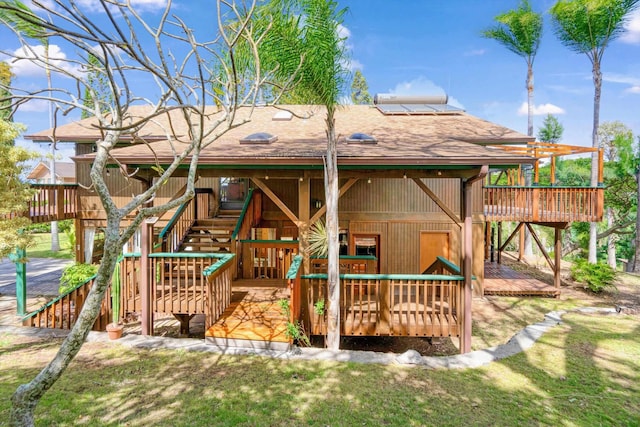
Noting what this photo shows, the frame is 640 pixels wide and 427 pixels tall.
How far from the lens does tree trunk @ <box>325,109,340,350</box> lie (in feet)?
17.7

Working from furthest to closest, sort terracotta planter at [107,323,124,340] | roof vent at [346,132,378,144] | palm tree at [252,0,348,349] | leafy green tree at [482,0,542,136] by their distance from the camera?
leafy green tree at [482,0,542,136], roof vent at [346,132,378,144], terracotta planter at [107,323,124,340], palm tree at [252,0,348,349]

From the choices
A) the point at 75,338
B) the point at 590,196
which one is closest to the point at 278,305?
Answer: the point at 75,338

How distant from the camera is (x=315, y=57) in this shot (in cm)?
506

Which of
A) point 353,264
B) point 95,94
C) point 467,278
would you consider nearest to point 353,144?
point 353,264

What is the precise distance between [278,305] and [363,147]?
3.74m

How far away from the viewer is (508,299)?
9.71 meters

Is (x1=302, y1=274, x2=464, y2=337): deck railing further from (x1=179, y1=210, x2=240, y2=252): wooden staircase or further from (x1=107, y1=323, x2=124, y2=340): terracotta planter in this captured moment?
(x1=179, y1=210, x2=240, y2=252): wooden staircase

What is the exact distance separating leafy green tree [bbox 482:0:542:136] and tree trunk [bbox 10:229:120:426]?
1888 centimetres

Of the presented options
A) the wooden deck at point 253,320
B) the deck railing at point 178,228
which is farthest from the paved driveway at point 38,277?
the wooden deck at point 253,320

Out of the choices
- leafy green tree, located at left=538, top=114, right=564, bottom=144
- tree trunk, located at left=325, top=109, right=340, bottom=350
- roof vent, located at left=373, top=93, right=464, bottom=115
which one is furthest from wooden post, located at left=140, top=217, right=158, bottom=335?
leafy green tree, located at left=538, top=114, right=564, bottom=144

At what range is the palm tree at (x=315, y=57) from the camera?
4984 millimetres

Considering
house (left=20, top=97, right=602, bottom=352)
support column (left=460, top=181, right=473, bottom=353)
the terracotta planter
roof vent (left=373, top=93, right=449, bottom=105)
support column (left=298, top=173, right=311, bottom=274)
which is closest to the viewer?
the terracotta planter

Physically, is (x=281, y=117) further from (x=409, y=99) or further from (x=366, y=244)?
(x=409, y=99)

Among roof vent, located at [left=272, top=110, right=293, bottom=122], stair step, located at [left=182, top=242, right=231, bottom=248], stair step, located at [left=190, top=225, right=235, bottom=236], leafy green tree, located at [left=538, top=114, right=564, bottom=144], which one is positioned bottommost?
stair step, located at [left=182, top=242, right=231, bottom=248]
